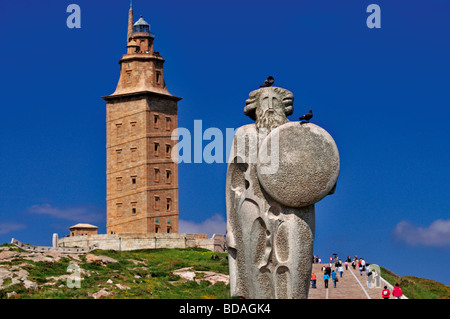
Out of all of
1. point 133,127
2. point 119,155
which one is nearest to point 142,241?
point 119,155

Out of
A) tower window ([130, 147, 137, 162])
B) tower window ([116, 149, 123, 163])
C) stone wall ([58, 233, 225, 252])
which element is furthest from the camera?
tower window ([116, 149, 123, 163])

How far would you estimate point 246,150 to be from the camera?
17281mm

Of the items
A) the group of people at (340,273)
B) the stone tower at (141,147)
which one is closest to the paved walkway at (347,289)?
the group of people at (340,273)

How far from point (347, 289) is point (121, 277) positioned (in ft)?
44.7

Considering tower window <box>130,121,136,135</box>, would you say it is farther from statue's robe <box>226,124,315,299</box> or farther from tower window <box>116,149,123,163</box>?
statue's robe <box>226,124,315,299</box>

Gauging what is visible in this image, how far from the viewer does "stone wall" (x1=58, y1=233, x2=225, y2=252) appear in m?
60.5

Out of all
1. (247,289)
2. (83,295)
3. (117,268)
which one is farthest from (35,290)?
(247,289)

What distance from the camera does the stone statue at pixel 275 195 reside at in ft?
55.0

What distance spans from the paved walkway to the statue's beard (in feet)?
41.1

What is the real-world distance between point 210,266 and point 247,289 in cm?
3163

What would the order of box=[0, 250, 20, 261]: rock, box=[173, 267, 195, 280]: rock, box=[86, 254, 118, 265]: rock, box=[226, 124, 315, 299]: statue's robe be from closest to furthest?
box=[226, 124, 315, 299]: statue's robe → box=[173, 267, 195, 280]: rock → box=[0, 250, 20, 261]: rock → box=[86, 254, 118, 265]: rock

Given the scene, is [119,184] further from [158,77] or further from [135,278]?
[135,278]

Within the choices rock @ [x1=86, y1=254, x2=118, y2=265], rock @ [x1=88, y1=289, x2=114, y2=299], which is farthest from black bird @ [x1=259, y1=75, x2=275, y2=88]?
rock @ [x1=86, y1=254, x2=118, y2=265]

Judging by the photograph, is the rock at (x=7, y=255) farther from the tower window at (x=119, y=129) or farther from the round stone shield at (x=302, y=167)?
the round stone shield at (x=302, y=167)
